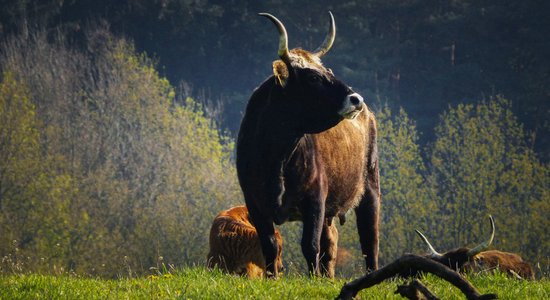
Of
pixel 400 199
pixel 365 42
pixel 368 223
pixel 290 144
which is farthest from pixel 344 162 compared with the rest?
pixel 365 42

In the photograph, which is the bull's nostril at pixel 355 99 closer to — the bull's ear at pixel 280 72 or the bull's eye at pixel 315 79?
the bull's eye at pixel 315 79

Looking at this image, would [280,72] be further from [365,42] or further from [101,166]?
[365,42]

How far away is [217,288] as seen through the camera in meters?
6.50

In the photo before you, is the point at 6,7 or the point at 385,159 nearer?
the point at 385,159

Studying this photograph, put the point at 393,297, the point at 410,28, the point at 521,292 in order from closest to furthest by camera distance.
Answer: the point at 393,297, the point at 521,292, the point at 410,28

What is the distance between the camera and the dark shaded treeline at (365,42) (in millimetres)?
52812

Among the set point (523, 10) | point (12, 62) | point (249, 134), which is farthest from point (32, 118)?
point (249, 134)

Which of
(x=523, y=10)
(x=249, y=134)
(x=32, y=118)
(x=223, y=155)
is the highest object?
(x=249, y=134)

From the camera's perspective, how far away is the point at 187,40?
194 ft

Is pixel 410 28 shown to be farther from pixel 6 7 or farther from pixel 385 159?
pixel 6 7

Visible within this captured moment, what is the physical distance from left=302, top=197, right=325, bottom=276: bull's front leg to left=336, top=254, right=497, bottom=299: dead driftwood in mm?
3955

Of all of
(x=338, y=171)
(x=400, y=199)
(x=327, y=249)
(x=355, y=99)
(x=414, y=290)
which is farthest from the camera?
(x=400, y=199)

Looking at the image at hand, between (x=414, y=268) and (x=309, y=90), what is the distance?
4541 millimetres

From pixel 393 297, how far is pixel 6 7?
51.7m
